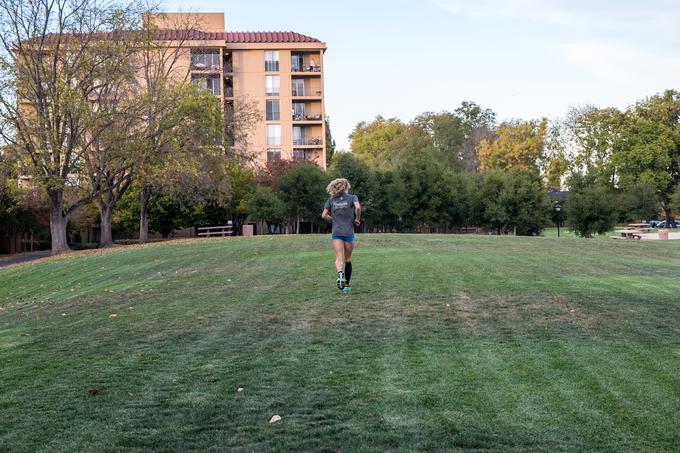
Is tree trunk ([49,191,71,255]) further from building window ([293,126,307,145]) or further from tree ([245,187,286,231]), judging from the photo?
building window ([293,126,307,145])

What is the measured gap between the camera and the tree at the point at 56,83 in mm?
33312

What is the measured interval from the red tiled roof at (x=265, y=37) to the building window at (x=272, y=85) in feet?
12.4

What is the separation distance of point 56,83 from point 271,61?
4022 cm

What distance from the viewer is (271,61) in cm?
7188

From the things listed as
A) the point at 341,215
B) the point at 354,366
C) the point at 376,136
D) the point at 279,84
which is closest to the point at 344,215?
the point at 341,215

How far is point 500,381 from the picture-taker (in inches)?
241

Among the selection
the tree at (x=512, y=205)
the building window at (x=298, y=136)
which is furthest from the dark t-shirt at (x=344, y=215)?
the building window at (x=298, y=136)

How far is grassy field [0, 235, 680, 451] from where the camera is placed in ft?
16.0

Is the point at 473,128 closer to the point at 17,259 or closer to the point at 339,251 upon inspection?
the point at 17,259

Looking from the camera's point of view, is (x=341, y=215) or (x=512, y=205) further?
(x=512, y=205)

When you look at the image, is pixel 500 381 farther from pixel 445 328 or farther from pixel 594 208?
pixel 594 208

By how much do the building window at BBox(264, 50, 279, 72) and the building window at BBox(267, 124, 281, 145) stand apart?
18.3 feet

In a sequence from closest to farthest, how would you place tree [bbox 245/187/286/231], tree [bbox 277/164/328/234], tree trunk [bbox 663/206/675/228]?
1. tree [bbox 245/187/286/231]
2. tree [bbox 277/164/328/234]
3. tree trunk [bbox 663/206/675/228]

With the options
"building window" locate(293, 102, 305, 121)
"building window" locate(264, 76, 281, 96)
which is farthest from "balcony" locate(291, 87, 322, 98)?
"building window" locate(264, 76, 281, 96)
